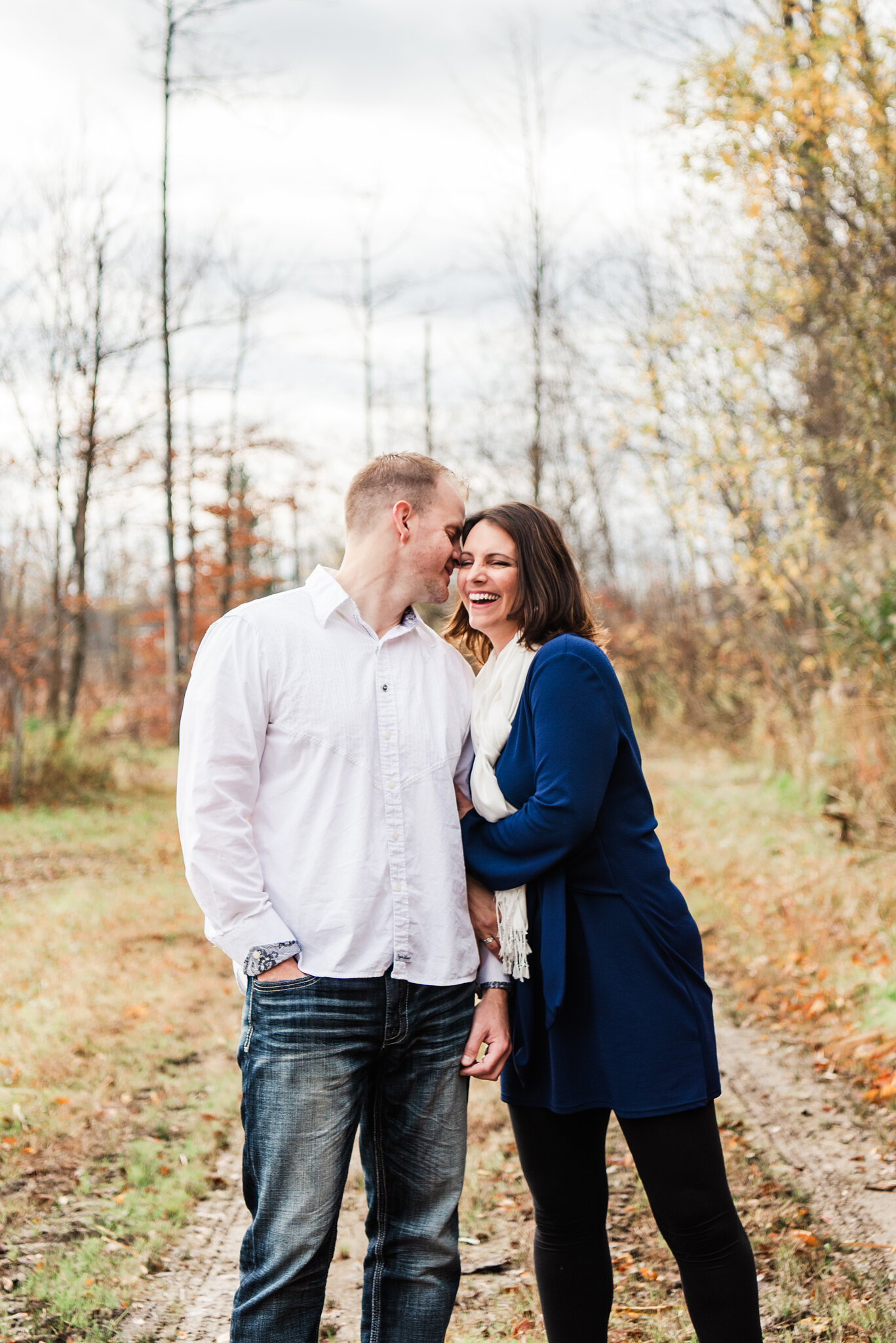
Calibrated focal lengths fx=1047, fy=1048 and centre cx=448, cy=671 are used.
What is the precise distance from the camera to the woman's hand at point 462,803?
234cm

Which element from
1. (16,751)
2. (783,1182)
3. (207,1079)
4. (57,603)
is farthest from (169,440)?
(783,1182)

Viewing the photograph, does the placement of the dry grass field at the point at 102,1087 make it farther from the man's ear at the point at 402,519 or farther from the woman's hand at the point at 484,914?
the man's ear at the point at 402,519

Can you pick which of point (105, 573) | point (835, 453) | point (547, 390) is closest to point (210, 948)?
point (835, 453)

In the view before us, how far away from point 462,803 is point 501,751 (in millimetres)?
178

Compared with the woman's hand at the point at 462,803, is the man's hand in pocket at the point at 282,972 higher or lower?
lower

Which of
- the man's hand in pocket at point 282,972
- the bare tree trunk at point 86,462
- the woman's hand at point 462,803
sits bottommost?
the man's hand in pocket at point 282,972

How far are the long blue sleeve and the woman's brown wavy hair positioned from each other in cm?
13

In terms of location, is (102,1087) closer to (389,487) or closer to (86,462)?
(389,487)

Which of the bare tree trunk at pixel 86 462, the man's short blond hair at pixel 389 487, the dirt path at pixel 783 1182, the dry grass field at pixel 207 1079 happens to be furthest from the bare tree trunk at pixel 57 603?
the man's short blond hair at pixel 389 487

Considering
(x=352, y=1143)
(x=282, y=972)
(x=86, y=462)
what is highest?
(x=86, y=462)

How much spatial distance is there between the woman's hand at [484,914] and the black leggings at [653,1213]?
1.15 feet

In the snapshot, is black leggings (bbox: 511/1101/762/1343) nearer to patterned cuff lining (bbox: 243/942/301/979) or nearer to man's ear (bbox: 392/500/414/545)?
patterned cuff lining (bbox: 243/942/301/979)

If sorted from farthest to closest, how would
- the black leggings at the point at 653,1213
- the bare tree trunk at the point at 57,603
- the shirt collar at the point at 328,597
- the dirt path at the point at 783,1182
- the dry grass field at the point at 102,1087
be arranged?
1. the bare tree trunk at the point at 57,603
2. the dry grass field at the point at 102,1087
3. the dirt path at the point at 783,1182
4. the shirt collar at the point at 328,597
5. the black leggings at the point at 653,1213

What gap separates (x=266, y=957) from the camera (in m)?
1.94
